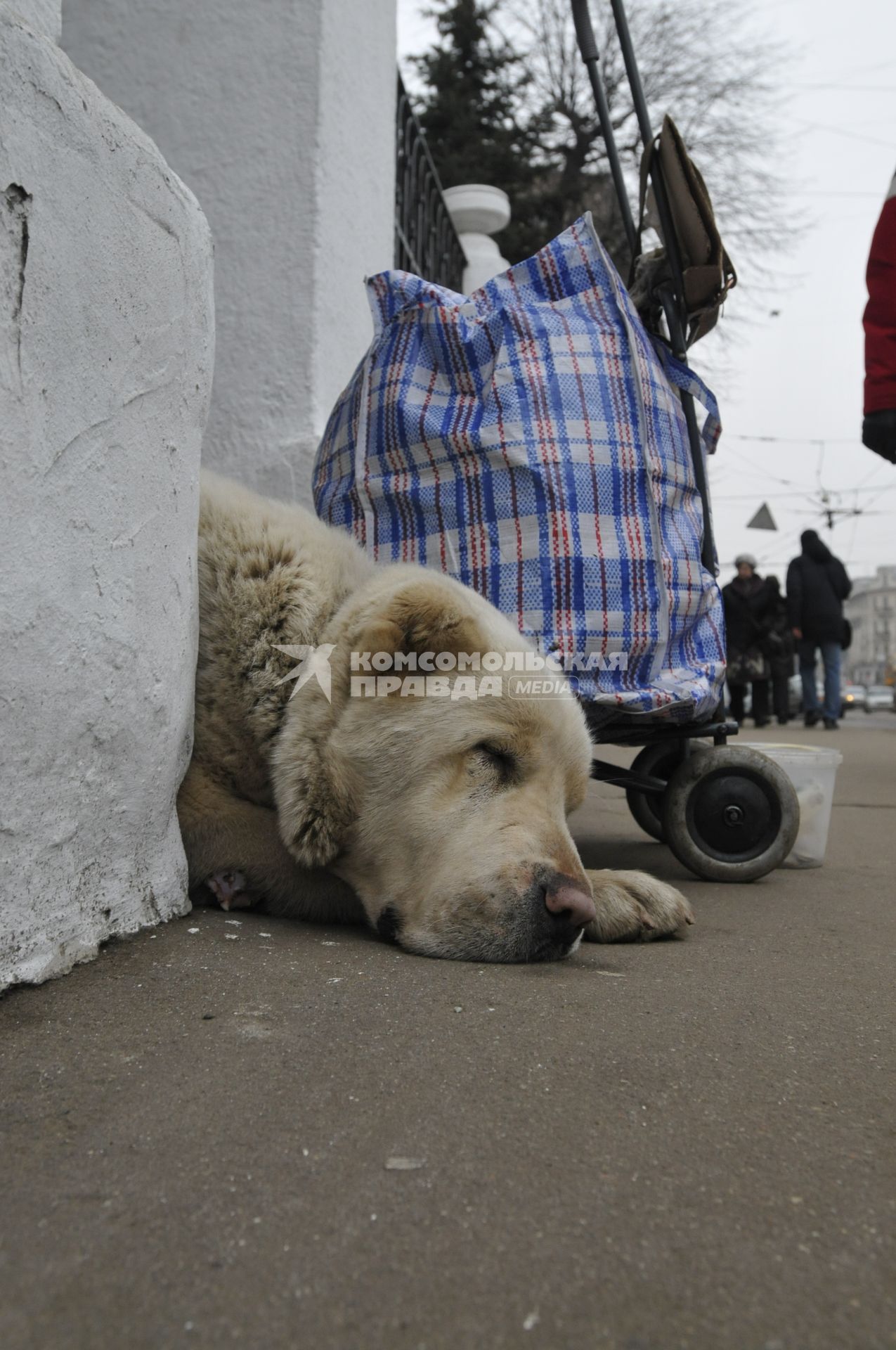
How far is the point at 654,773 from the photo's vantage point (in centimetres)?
354

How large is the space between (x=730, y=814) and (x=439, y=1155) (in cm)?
205

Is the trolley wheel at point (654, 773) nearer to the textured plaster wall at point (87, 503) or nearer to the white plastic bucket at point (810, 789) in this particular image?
the white plastic bucket at point (810, 789)

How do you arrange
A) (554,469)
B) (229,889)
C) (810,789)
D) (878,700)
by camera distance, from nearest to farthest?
(229,889) < (554,469) < (810,789) < (878,700)

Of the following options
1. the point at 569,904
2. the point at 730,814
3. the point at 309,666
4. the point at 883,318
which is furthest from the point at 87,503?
the point at 883,318

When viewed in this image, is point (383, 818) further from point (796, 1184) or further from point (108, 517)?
point (796, 1184)

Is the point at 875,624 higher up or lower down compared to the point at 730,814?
higher up

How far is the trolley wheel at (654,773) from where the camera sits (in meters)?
3.26

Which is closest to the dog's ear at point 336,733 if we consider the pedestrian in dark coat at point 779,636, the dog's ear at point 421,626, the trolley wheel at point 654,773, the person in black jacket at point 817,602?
the dog's ear at point 421,626

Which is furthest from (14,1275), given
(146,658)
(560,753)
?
(560,753)

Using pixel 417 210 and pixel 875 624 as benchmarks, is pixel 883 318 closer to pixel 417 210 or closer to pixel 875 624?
pixel 417 210

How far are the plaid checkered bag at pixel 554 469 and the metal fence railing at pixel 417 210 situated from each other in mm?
4135

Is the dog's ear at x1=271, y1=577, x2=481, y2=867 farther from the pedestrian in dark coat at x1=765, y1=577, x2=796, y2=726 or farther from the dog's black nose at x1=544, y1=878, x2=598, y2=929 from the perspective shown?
the pedestrian in dark coat at x1=765, y1=577, x2=796, y2=726

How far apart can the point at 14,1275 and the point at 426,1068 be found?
0.62 metres

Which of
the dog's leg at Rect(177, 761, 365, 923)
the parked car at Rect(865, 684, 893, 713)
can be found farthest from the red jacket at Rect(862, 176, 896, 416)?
the parked car at Rect(865, 684, 893, 713)
